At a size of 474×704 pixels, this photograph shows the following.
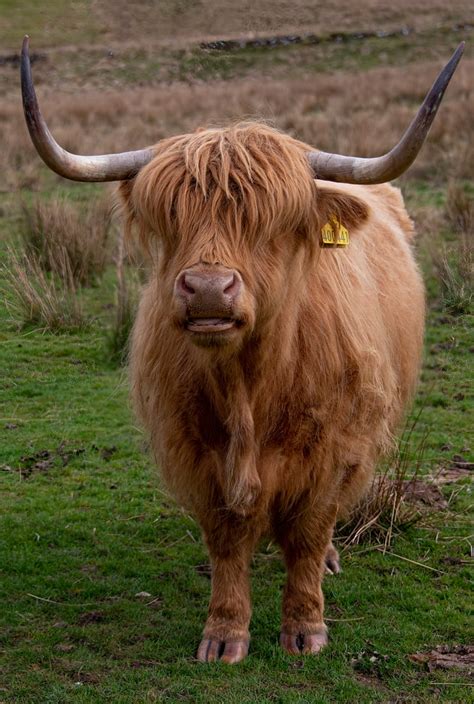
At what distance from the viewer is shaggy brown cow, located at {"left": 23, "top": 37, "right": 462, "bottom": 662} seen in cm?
301

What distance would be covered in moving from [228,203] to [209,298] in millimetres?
405

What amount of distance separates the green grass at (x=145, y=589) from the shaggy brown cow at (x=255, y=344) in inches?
9.2

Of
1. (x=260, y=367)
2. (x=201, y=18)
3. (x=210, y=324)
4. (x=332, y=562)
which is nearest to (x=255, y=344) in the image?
(x=260, y=367)

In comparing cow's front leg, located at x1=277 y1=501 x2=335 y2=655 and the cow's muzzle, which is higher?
the cow's muzzle

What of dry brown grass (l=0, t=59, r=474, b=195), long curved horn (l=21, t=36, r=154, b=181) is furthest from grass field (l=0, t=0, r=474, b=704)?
dry brown grass (l=0, t=59, r=474, b=195)

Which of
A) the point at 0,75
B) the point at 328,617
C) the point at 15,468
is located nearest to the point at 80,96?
the point at 0,75

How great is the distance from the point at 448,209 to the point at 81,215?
3.75m

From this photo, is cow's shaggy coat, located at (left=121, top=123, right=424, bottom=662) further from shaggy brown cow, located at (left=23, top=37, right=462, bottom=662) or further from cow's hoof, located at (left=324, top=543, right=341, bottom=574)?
cow's hoof, located at (left=324, top=543, right=341, bottom=574)

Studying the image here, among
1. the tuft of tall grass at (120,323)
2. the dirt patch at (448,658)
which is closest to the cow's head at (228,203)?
the dirt patch at (448,658)

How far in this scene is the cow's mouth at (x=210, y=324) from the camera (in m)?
2.84

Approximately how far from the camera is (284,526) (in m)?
3.77

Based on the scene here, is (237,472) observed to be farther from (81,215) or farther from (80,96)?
(80,96)

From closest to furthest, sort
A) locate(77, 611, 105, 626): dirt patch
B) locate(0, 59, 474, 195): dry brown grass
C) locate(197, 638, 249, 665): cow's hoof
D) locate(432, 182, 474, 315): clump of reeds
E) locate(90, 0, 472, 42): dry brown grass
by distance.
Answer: locate(197, 638, 249, 665): cow's hoof < locate(77, 611, 105, 626): dirt patch < locate(90, 0, 472, 42): dry brown grass < locate(432, 182, 474, 315): clump of reeds < locate(0, 59, 474, 195): dry brown grass

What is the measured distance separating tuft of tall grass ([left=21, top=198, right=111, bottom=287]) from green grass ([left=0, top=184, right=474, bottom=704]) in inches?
92.1
